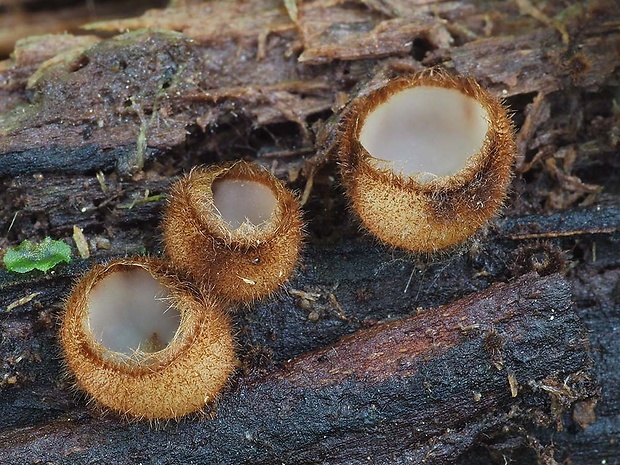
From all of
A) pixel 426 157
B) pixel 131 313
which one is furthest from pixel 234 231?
pixel 426 157

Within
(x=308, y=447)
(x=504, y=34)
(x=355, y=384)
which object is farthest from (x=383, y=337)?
(x=504, y=34)

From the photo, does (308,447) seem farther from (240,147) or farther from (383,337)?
(240,147)

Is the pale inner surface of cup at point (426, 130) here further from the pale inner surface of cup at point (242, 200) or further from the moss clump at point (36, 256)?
the moss clump at point (36, 256)

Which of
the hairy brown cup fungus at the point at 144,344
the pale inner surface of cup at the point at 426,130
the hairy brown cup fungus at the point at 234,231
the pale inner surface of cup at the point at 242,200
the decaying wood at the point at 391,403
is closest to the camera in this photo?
the hairy brown cup fungus at the point at 144,344

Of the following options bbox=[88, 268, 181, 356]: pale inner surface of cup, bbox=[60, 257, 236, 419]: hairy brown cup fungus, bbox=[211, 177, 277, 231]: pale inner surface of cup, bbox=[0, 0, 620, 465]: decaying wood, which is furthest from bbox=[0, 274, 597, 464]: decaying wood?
bbox=[211, 177, 277, 231]: pale inner surface of cup

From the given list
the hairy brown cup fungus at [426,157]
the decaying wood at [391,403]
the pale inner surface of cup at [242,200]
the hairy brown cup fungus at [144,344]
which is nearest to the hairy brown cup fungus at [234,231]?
the pale inner surface of cup at [242,200]

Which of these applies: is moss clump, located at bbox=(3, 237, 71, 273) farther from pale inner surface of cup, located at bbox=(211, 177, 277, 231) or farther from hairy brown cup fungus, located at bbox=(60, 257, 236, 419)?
pale inner surface of cup, located at bbox=(211, 177, 277, 231)
